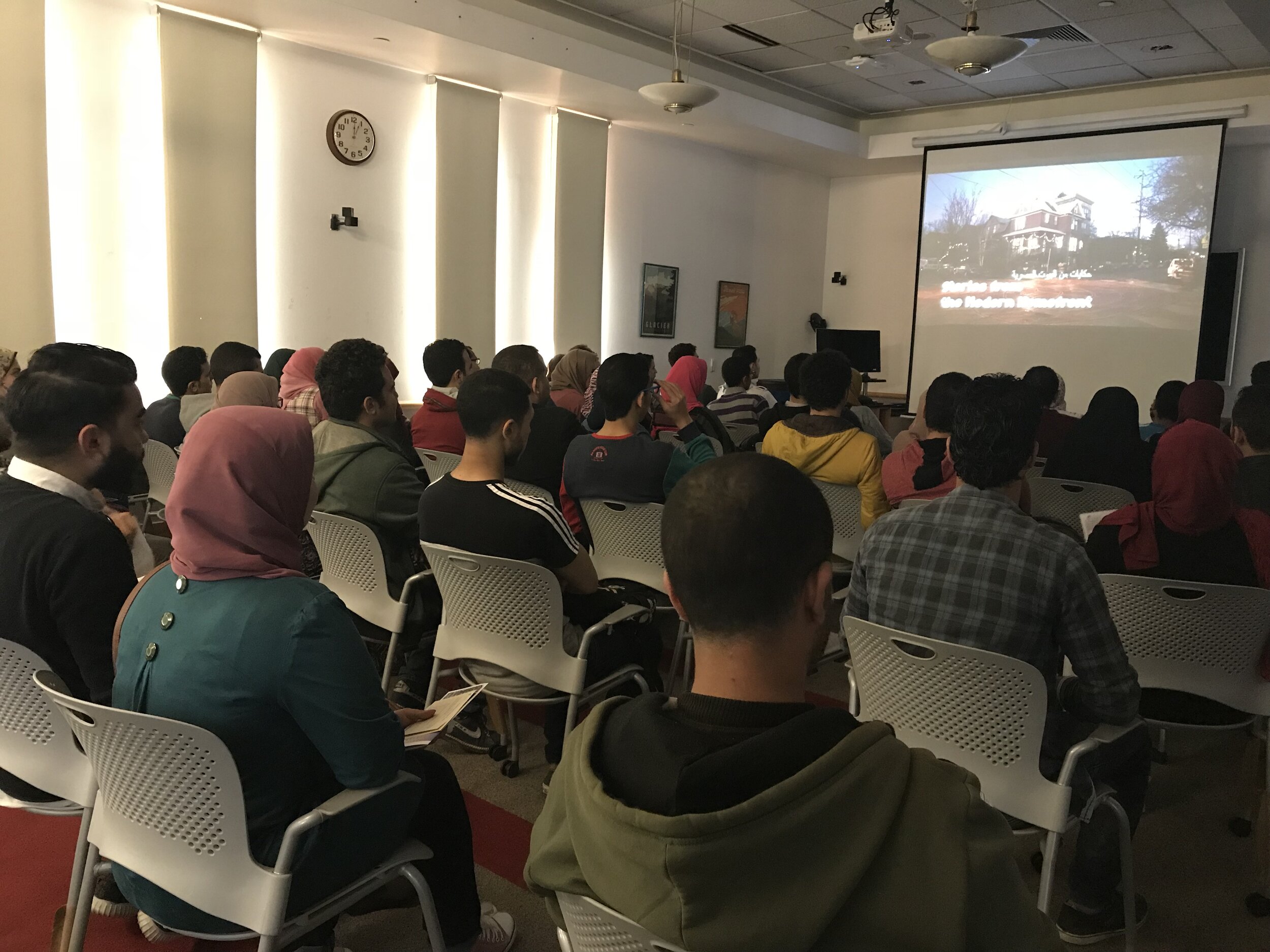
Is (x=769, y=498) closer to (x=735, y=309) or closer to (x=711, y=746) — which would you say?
(x=711, y=746)

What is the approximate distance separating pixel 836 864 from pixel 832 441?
3.00 m

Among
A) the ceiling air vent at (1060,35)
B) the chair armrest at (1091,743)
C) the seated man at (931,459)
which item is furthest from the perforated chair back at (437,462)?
the ceiling air vent at (1060,35)

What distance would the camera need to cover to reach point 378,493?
3051 millimetres

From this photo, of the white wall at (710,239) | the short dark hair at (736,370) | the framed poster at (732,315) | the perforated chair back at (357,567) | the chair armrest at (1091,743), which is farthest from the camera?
the framed poster at (732,315)

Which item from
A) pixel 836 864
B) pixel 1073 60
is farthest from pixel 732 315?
pixel 836 864

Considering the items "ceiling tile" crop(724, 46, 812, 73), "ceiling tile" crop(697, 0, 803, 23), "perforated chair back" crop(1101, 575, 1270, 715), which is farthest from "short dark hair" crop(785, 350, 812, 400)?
"ceiling tile" crop(724, 46, 812, 73)

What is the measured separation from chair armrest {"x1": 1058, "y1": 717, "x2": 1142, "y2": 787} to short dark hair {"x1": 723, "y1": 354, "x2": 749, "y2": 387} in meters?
4.69

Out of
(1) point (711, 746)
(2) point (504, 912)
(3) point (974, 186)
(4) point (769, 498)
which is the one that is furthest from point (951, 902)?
(3) point (974, 186)

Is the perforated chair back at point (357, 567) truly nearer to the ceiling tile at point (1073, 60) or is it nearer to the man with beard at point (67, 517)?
the man with beard at point (67, 517)

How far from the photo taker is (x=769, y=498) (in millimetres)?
1069

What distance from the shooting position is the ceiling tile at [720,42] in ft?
25.7

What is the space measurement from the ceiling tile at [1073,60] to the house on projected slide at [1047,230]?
1185 mm

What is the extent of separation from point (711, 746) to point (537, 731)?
252 cm

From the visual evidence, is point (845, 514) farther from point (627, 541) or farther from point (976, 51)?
point (976, 51)
